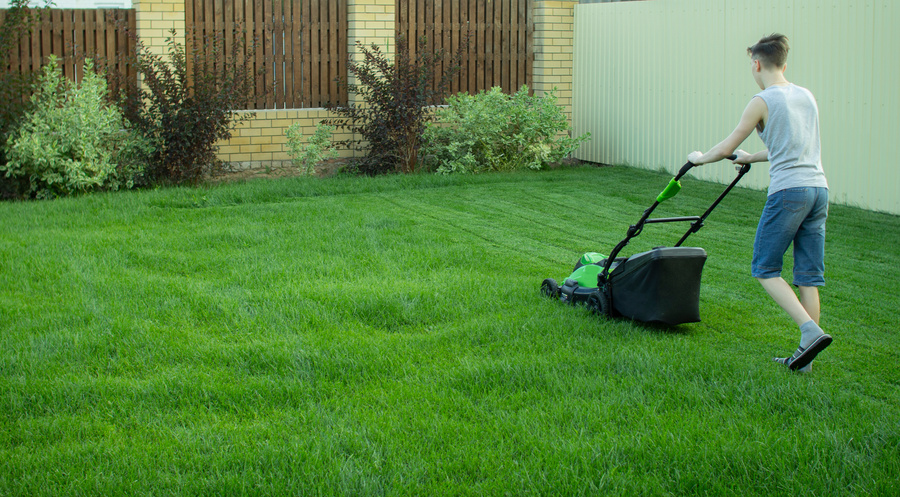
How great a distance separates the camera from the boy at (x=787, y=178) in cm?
439

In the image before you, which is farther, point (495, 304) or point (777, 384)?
point (495, 304)

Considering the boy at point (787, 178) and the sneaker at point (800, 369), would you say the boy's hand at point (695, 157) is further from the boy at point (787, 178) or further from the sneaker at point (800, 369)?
the sneaker at point (800, 369)

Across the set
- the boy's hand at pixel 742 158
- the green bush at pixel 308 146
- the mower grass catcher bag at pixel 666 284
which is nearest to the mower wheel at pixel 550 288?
the mower grass catcher bag at pixel 666 284

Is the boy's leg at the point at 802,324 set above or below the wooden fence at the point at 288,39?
below

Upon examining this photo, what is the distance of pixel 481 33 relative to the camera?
13531mm

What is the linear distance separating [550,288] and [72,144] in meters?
6.70

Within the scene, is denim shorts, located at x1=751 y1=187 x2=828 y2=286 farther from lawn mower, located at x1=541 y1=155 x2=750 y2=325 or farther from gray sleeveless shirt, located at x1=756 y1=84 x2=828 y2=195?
lawn mower, located at x1=541 y1=155 x2=750 y2=325

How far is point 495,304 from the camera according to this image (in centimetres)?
561

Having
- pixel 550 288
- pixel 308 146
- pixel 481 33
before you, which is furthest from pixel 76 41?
pixel 550 288

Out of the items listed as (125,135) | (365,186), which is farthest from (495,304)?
(125,135)

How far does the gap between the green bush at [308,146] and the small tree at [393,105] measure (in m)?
0.46

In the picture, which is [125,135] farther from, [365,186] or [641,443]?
[641,443]

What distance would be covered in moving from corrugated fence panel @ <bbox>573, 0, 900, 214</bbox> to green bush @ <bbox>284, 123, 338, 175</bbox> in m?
4.40

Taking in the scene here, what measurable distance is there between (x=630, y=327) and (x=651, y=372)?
2.57ft
